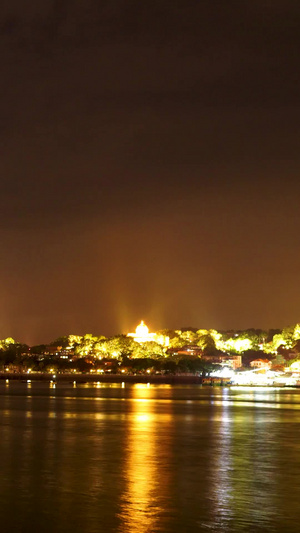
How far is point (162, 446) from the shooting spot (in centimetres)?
3434

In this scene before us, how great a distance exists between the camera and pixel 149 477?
25062 mm

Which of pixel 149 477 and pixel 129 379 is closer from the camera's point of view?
pixel 149 477

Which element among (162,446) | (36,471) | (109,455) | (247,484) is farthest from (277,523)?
(162,446)

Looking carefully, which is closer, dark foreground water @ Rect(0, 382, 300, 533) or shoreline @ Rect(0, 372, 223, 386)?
dark foreground water @ Rect(0, 382, 300, 533)

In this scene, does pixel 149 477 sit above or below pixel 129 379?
below

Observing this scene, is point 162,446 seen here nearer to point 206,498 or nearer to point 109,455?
point 109,455

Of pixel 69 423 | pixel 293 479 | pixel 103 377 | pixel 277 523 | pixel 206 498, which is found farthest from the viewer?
pixel 103 377

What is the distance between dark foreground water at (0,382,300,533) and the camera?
62.4ft

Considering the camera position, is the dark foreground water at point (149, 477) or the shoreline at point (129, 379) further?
the shoreline at point (129, 379)

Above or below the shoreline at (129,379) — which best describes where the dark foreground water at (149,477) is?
below

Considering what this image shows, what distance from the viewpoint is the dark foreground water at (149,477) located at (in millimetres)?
19016

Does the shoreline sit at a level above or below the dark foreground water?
above

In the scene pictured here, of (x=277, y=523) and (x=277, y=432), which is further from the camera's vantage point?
(x=277, y=432)

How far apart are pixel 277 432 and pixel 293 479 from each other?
54.1 feet
